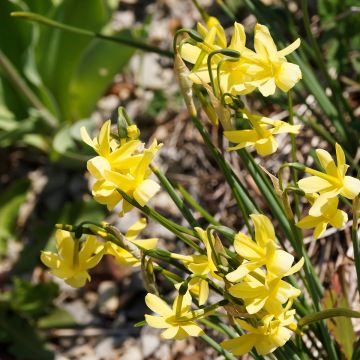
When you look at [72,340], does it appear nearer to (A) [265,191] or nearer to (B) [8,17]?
(B) [8,17]

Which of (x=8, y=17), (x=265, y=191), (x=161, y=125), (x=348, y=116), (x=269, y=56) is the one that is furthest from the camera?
(x=161, y=125)

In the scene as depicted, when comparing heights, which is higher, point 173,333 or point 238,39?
point 238,39

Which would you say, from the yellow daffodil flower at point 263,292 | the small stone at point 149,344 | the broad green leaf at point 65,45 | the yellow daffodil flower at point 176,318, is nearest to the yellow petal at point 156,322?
the yellow daffodil flower at point 176,318

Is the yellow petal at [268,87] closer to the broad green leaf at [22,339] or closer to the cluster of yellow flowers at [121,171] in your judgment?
the cluster of yellow flowers at [121,171]

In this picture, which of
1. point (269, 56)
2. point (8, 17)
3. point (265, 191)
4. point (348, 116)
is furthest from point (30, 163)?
point (269, 56)

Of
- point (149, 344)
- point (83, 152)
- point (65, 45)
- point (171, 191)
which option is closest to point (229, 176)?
point (171, 191)

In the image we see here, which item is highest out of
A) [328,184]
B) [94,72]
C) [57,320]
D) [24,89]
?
[328,184]

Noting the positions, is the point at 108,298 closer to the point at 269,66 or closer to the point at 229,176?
the point at 229,176

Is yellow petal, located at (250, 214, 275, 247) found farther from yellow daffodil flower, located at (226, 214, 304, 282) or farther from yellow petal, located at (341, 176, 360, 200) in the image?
yellow petal, located at (341, 176, 360, 200)

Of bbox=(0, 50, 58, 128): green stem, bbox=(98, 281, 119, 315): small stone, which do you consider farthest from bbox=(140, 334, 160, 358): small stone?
bbox=(0, 50, 58, 128): green stem
